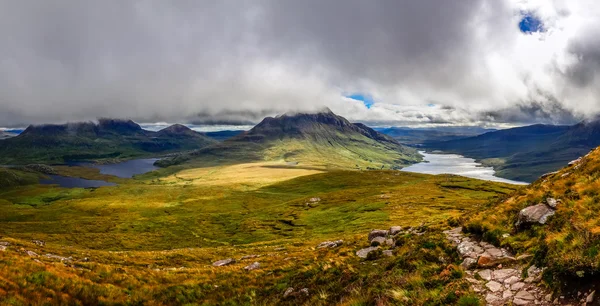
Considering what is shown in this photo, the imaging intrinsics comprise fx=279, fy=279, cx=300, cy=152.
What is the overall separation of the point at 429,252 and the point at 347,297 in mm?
6718

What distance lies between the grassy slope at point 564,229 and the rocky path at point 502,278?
0.59m

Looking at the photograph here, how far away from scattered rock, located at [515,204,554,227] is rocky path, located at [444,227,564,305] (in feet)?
8.18

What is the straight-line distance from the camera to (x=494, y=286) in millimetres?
10828

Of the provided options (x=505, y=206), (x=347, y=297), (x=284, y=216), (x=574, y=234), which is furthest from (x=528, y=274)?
(x=284, y=216)

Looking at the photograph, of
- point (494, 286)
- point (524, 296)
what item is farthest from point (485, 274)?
point (524, 296)

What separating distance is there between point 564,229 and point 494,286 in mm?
5228

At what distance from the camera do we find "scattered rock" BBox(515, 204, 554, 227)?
1542cm

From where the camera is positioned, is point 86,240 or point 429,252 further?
point 86,240

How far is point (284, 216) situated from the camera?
122312mm

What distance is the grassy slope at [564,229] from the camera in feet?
29.7

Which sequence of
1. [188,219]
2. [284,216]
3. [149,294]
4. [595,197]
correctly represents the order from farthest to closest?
[188,219] < [284,216] < [149,294] < [595,197]

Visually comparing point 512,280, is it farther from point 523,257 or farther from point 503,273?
point 523,257

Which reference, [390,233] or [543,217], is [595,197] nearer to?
[543,217]

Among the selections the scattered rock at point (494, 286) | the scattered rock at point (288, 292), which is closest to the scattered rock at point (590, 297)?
the scattered rock at point (494, 286)
